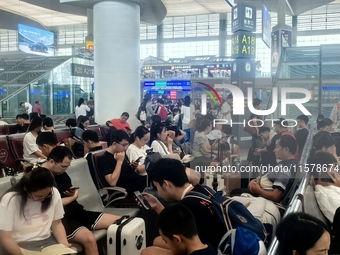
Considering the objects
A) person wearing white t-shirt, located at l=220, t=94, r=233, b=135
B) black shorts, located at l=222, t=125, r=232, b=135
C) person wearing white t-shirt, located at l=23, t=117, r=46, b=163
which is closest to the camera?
person wearing white t-shirt, located at l=23, t=117, r=46, b=163

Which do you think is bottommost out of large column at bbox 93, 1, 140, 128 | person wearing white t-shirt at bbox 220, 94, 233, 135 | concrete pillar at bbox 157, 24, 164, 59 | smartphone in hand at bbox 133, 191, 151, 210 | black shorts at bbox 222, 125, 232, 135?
smartphone in hand at bbox 133, 191, 151, 210

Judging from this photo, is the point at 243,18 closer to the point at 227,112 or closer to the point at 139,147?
the point at 227,112

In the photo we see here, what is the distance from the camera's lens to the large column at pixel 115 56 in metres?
11.1

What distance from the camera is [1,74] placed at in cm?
1856

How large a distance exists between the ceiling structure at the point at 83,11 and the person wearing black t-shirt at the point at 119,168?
14563mm

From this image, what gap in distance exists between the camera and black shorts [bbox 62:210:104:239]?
12.1 feet

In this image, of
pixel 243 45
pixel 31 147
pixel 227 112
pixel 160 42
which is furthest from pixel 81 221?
pixel 160 42

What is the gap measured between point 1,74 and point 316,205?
1800 centimetres

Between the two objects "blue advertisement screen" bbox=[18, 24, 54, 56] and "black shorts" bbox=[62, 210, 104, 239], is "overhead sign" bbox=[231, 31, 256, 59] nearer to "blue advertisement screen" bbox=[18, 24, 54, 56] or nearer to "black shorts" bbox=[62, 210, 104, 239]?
"black shorts" bbox=[62, 210, 104, 239]

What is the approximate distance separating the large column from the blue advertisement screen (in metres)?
6.50

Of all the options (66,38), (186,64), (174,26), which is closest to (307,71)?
(186,64)

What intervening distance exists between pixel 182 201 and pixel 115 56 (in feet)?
29.8

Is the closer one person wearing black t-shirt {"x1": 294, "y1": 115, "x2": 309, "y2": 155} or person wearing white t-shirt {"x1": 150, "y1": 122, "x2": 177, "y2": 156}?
person wearing white t-shirt {"x1": 150, "y1": 122, "x2": 177, "y2": 156}

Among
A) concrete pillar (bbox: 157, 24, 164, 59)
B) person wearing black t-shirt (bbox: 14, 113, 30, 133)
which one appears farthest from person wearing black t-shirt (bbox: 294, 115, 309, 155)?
concrete pillar (bbox: 157, 24, 164, 59)
